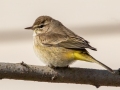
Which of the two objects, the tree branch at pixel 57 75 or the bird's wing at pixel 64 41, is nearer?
the tree branch at pixel 57 75

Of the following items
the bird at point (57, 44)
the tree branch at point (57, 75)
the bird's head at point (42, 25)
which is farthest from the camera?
the bird's head at point (42, 25)

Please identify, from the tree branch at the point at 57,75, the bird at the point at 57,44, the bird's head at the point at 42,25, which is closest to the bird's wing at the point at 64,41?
the bird at the point at 57,44

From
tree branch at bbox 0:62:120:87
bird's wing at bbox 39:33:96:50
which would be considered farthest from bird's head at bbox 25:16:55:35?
tree branch at bbox 0:62:120:87

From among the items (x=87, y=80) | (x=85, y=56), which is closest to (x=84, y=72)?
(x=87, y=80)

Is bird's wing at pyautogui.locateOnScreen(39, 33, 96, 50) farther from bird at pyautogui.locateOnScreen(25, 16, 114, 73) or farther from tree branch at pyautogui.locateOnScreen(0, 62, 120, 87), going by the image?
tree branch at pyautogui.locateOnScreen(0, 62, 120, 87)

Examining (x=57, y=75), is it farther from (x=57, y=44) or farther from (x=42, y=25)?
(x=42, y=25)

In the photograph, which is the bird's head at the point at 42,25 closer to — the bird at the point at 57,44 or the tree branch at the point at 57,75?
the bird at the point at 57,44

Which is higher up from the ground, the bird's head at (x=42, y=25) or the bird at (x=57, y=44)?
the bird's head at (x=42, y=25)
